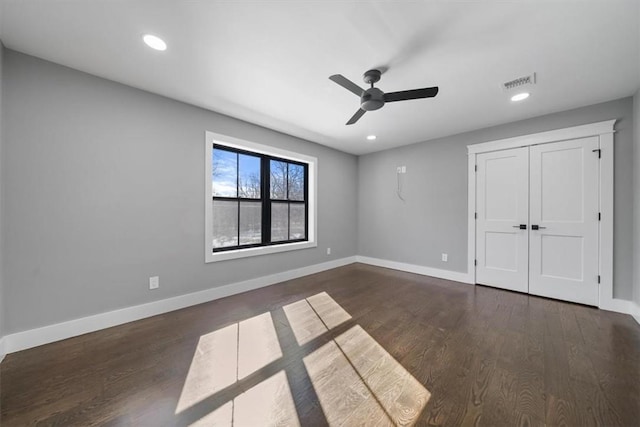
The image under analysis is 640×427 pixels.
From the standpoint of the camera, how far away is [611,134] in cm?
280

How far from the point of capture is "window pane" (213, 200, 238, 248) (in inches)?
133

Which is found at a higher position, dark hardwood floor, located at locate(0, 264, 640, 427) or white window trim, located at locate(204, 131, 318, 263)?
white window trim, located at locate(204, 131, 318, 263)

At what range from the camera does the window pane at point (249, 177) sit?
368 cm

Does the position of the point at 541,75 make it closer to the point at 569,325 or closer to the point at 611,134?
the point at 611,134

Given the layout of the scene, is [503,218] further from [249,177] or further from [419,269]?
[249,177]

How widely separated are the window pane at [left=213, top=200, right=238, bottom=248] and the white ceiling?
1392 mm

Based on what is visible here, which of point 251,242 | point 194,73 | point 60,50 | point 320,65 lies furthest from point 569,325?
point 60,50

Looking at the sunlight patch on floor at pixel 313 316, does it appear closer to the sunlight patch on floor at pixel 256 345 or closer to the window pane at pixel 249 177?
the sunlight patch on floor at pixel 256 345

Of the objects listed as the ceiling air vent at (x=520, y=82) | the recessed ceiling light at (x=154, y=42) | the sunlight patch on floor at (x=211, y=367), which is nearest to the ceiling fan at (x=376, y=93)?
the ceiling air vent at (x=520, y=82)

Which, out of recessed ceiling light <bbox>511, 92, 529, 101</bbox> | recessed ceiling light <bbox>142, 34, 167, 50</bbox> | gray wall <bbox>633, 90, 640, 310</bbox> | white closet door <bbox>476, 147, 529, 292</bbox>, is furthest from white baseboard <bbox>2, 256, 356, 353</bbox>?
gray wall <bbox>633, 90, 640, 310</bbox>

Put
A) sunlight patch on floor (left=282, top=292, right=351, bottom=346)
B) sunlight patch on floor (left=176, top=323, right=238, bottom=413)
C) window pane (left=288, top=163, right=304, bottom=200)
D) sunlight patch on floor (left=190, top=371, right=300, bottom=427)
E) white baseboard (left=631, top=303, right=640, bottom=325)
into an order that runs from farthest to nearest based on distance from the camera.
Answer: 1. window pane (left=288, top=163, right=304, bottom=200)
2. white baseboard (left=631, top=303, right=640, bottom=325)
3. sunlight patch on floor (left=282, top=292, right=351, bottom=346)
4. sunlight patch on floor (left=176, top=323, right=238, bottom=413)
5. sunlight patch on floor (left=190, top=371, right=300, bottom=427)

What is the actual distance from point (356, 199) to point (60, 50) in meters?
4.81

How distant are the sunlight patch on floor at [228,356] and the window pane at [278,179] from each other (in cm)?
225

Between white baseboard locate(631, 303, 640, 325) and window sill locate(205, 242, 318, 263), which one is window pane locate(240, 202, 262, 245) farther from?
white baseboard locate(631, 303, 640, 325)
